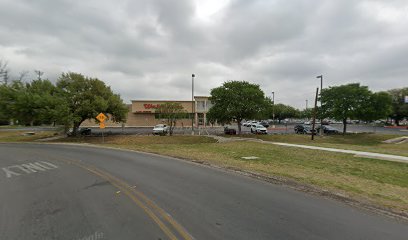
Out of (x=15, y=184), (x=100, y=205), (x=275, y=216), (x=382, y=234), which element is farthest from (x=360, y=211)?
(x=15, y=184)

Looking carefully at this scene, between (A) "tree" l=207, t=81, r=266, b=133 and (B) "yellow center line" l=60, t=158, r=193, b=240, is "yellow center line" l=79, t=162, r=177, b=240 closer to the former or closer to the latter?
(B) "yellow center line" l=60, t=158, r=193, b=240

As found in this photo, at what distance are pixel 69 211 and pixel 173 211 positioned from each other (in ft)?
8.12

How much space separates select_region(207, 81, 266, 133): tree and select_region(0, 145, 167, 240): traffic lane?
26718mm

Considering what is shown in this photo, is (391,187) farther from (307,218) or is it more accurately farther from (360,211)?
(307,218)

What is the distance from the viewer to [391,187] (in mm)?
7781

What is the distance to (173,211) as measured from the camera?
210 inches

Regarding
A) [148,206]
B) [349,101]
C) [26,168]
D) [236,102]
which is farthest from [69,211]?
[349,101]

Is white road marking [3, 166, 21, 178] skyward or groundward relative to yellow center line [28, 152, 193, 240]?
groundward

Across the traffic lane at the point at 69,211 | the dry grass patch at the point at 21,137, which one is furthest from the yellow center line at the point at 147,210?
the dry grass patch at the point at 21,137

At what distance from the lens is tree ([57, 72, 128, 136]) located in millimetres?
30094

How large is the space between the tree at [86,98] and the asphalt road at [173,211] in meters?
23.2

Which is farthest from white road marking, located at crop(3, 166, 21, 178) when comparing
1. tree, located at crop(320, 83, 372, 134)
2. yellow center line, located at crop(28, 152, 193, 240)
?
tree, located at crop(320, 83, 372, 134)

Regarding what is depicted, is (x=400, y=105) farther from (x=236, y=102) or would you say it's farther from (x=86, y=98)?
(x=86, y=98)

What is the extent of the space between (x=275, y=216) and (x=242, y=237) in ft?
4.45
